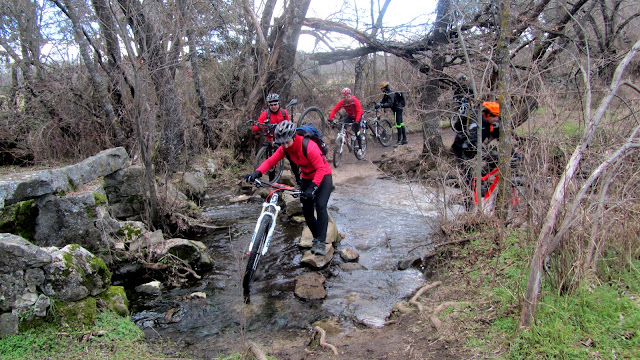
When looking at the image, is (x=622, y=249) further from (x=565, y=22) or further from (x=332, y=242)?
(x=565, y=22)

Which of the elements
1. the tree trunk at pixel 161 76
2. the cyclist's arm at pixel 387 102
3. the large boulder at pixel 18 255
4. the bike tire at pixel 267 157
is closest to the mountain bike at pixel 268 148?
the bike tire at pixel 267 157

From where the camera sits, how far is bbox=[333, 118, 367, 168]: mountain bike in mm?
11633

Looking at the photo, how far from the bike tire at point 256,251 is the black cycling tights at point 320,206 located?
0.74 meters

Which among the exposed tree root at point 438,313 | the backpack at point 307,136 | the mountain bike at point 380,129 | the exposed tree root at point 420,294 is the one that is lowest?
the exposed tree root at point 420,294

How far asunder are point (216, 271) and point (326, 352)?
107 inches

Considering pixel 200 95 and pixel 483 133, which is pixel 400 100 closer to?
pixel 200 95

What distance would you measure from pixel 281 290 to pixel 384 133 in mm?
9664

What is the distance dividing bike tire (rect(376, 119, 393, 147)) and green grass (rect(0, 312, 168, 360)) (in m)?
10.8

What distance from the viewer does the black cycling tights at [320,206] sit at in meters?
5.88

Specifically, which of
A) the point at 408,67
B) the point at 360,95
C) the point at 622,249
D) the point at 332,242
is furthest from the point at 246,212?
the point at 360,95

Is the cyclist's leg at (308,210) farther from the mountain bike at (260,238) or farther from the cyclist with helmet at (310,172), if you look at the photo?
the mountain bike at (260,238)

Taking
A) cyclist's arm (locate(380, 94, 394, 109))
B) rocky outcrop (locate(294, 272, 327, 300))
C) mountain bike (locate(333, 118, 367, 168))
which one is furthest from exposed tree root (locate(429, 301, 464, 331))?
cyclist's arm (locate(380, 94, 394, 109))

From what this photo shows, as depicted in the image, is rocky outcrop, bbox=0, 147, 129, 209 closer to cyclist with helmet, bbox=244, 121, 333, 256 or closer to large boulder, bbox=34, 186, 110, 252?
large boulder, bbox=34, 186, 110, 252

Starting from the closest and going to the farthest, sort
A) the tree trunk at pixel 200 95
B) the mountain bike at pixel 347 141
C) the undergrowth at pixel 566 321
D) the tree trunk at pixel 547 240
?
the undergrowth at pixel 566 321
the tree trunk at pixel 547 240
the mountain bike at pixel 347 141
the tree trunk at pixel 200 95
